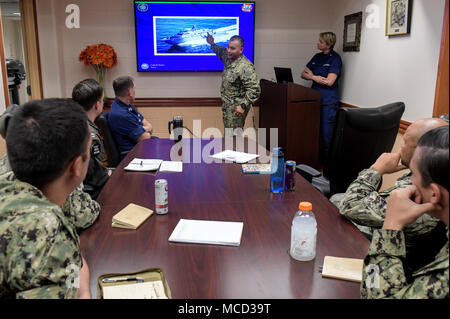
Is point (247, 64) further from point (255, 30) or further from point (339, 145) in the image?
point (339, 145)

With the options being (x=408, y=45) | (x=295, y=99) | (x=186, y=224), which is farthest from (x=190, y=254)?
(x=295, y=99)

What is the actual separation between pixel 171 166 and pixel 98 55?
2.93 m

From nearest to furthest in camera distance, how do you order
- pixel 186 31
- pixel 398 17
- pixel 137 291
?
pixel 137 291, pixel 398 17, pixel 186 31

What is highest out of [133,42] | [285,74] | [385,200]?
[133,42]

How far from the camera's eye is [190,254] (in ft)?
4.38

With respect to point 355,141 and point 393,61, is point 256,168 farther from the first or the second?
point 393,61

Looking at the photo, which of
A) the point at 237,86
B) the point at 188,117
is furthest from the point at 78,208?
the point at 188,117

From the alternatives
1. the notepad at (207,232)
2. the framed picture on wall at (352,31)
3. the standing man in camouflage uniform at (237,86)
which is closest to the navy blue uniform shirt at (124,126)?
the standing man in camouflage uniform at (237,86)

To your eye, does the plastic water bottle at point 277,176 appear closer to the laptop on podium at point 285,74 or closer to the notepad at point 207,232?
the notepad at point 207,232

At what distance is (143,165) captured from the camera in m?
2.43

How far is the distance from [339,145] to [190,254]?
1.23 meters

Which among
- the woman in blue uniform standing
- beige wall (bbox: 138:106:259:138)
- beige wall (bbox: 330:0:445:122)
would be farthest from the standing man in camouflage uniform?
beige wall (bbox: 330:0:445:122)

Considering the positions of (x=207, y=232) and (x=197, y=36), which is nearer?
(x=207, y=232)

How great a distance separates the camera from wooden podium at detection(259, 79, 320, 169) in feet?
14.0
